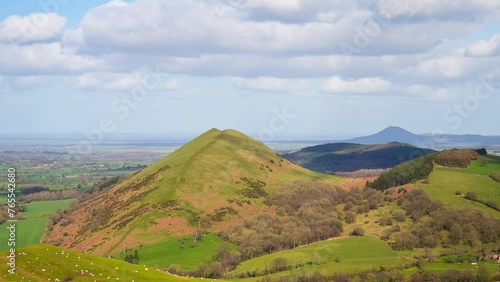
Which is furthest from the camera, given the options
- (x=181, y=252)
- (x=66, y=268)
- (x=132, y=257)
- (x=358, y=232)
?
(x=358, y=232)

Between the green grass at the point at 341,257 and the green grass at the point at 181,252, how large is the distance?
19.6m

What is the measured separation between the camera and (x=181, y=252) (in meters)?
180

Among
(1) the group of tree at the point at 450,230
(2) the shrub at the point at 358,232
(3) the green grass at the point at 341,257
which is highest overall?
(1) the group of tree at the point at 450,230

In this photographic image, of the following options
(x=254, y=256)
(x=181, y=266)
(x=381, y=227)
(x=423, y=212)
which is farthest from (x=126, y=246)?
(x=423, y=212)

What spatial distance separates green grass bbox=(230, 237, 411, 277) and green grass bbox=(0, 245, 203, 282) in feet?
223

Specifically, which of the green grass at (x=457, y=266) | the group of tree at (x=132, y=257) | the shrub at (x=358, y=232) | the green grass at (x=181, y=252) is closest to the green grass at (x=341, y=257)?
the shrub at (x=358, y=232)

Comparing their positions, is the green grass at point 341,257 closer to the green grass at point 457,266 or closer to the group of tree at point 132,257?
the green grass at point 457,266

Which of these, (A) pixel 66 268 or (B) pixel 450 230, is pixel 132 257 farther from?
(B) pixel 450 230

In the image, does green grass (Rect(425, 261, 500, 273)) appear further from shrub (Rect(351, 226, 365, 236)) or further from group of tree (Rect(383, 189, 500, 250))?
shrub (Rect(351, 226, 365, 236))

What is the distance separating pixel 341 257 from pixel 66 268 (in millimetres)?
106444

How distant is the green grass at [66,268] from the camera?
71625mm

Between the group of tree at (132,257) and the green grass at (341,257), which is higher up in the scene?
the green grass at (341,257)

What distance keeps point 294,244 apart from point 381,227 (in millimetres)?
38774

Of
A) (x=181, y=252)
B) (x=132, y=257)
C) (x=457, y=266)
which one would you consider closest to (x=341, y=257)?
(x=457, y=266)
